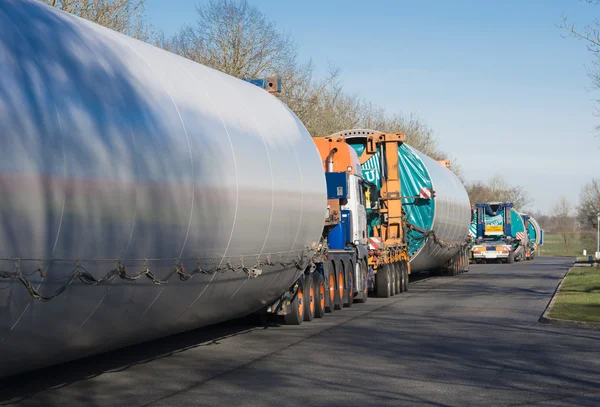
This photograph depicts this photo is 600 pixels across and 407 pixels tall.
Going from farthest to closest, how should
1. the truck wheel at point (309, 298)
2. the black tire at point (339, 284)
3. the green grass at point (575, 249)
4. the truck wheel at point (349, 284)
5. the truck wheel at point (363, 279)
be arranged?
1. the green grass at point (575, 249)
2. the truck wheel at point (363, 279)
3. the truck wheel at point (349, 284)
4. the black tire at point (339, 284)
5. the truck wheel at point (309, 298)

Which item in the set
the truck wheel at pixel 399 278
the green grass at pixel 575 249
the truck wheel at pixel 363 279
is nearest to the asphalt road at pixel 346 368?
the truck wheel at pixel 363 279

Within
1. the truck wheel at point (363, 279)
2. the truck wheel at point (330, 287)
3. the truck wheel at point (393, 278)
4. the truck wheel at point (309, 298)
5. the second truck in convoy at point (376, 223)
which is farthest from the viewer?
the truck wheel at point (393, 278)

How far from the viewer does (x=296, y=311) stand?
58.5ft

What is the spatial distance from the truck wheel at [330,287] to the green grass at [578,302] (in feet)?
14.5

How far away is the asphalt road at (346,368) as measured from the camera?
10281mm

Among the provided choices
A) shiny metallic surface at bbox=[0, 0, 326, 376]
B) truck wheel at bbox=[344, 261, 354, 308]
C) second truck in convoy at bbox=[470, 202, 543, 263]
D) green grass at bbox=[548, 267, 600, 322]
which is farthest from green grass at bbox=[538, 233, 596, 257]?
shiny metallic surface at bbox=[0, 0, 326, 376]

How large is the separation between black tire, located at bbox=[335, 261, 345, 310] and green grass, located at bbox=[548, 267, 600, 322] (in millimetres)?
4404

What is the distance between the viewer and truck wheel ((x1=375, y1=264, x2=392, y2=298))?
85.5ft

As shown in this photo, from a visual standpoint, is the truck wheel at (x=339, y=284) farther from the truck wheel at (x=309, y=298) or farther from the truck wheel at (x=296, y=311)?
the truck wheel at (x=296, y=311)

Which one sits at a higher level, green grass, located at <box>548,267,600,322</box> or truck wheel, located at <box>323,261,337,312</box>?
truck wheel, located at <box>323,261,337,312</box>

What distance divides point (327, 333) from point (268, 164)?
3.88 metres

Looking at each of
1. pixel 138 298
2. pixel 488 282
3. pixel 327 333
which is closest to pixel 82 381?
pixel 138 298

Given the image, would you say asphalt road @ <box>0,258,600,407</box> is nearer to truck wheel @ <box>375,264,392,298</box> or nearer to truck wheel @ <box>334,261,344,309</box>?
truck wheel @ <box>334,261,344,309</box>

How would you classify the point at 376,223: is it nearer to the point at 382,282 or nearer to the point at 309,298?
the point at 382,282
